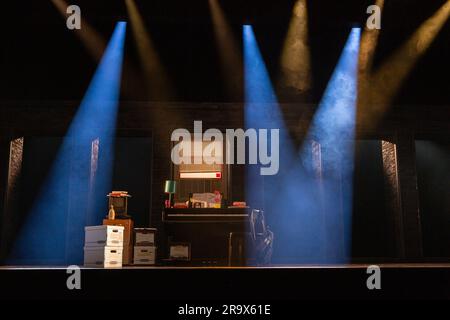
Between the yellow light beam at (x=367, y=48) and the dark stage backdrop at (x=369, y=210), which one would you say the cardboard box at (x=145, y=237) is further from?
the yellow light beam at (x=367, y=48)

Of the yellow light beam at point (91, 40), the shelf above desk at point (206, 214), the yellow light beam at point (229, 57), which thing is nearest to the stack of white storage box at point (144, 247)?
the shelf above desk at point (206, 214)

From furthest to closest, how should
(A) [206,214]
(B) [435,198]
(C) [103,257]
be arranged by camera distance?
(B) [435,198] < (A) [206,214] < (C) [103,257]

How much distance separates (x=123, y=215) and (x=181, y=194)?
69.8 inches

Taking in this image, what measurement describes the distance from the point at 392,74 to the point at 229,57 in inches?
126

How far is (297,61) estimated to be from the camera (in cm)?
967

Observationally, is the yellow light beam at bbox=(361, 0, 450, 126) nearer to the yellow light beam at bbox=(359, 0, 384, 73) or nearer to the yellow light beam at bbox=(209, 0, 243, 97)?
the yellow light beam at bbox=(359, 0, 384, 73)

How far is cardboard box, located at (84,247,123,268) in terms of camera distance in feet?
22.1

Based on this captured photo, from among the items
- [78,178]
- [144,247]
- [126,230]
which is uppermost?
[78,178]

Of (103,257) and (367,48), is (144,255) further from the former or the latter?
(367,48)

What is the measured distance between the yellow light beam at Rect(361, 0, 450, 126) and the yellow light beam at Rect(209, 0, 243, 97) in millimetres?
2508

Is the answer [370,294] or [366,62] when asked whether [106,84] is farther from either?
[370,294]

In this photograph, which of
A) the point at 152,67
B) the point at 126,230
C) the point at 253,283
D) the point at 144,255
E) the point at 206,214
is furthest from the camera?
the point at 152,67

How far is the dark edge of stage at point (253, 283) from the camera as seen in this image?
4.84 meters

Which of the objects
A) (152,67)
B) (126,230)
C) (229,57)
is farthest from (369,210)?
(152,67)
